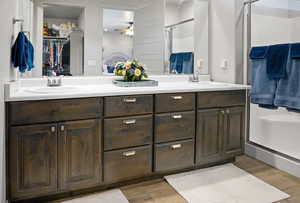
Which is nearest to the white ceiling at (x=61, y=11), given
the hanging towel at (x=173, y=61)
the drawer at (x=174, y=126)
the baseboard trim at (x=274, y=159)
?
the hanging towel at (x=173, y=61)

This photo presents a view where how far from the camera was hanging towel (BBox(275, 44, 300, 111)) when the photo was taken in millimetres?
2535

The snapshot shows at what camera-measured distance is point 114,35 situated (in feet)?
9.36

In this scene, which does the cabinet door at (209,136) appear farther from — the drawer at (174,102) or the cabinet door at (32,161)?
the cabinet door at (32,161)

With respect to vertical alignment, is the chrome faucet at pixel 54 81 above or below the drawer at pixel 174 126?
above

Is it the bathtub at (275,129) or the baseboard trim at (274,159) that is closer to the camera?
the baseboard trim at (274,159)

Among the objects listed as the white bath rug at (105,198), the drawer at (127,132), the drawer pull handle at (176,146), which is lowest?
the white bath rug at (105,198)

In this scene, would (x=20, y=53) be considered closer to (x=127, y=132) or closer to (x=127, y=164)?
(x=127, y=132)

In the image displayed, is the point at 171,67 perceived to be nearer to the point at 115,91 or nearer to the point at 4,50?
the point at 115,91

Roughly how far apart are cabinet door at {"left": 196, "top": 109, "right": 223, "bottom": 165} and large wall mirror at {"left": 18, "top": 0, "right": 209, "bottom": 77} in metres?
0.81

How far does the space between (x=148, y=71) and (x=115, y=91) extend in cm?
94

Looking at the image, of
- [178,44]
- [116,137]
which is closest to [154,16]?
[178,44]

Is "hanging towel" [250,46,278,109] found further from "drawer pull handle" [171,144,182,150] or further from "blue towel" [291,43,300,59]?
"drawer pull handle" [171,144,182,150]

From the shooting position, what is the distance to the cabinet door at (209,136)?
2623 mm

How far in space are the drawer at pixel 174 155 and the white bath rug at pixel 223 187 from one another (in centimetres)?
14
